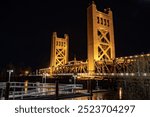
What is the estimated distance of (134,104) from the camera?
17.8ft

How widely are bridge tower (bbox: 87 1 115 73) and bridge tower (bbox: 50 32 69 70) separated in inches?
910

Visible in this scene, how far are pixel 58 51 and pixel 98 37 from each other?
2702 cm

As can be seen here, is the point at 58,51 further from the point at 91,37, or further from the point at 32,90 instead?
the point at 32,90

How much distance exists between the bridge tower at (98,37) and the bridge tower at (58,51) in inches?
910

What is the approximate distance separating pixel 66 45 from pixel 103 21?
25.8 m

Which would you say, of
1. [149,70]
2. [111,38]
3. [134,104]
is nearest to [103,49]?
[111,38]

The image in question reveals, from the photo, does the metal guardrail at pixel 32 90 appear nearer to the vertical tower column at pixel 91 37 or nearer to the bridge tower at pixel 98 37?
the vertical tower column at pixel 91 37

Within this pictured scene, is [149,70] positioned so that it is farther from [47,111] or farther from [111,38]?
[111,38]

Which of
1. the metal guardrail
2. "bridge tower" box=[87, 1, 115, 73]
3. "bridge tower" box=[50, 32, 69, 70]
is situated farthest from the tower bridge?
"bridge tower" box=[50, 32, 69, 70]

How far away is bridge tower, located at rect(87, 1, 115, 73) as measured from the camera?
83.3 ft

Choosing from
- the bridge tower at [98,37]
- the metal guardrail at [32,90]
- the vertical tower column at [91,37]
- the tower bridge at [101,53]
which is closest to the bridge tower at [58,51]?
the tower bridge at [101,53]

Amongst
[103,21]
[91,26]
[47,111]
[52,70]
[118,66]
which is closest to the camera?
[47,111]

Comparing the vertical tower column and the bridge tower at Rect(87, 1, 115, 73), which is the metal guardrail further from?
the bridge tower at Rect(87, 1, 115, 73)

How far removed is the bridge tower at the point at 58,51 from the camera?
2013 inches
